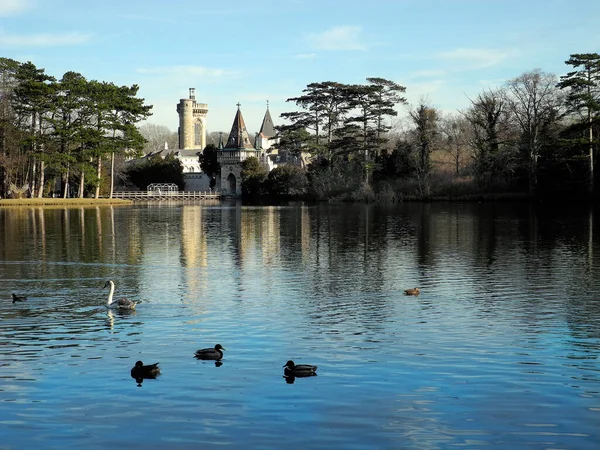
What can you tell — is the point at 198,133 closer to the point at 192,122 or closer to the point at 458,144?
the point at 192,122

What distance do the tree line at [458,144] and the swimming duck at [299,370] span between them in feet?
203

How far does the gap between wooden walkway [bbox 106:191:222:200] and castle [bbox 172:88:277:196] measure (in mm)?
5572

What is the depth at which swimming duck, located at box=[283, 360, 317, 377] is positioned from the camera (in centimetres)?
1232

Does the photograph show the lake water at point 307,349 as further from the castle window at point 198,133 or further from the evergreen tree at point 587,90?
the castle window at point 198,133

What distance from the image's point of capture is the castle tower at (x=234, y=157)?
437 ft

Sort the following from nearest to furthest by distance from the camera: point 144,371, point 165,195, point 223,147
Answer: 1. point 144,371
2. point 165,195
3. point 223,147

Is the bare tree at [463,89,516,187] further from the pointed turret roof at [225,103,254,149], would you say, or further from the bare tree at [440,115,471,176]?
the pointed turret roof at [225,103,254,149]

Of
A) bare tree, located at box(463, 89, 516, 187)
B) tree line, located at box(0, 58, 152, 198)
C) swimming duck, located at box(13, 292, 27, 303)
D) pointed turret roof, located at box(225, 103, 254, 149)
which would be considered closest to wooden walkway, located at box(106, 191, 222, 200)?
pointed turret roof, located at box(225, 103, 254, 149)

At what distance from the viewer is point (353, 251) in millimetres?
32656

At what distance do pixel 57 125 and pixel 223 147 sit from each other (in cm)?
5376

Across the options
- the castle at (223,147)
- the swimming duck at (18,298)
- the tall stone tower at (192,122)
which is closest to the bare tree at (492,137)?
the castle at (223,147)

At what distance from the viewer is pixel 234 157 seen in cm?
13338

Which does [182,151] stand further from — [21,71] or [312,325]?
[312,325]

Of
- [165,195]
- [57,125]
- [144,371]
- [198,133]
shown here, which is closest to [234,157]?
[165,195]
